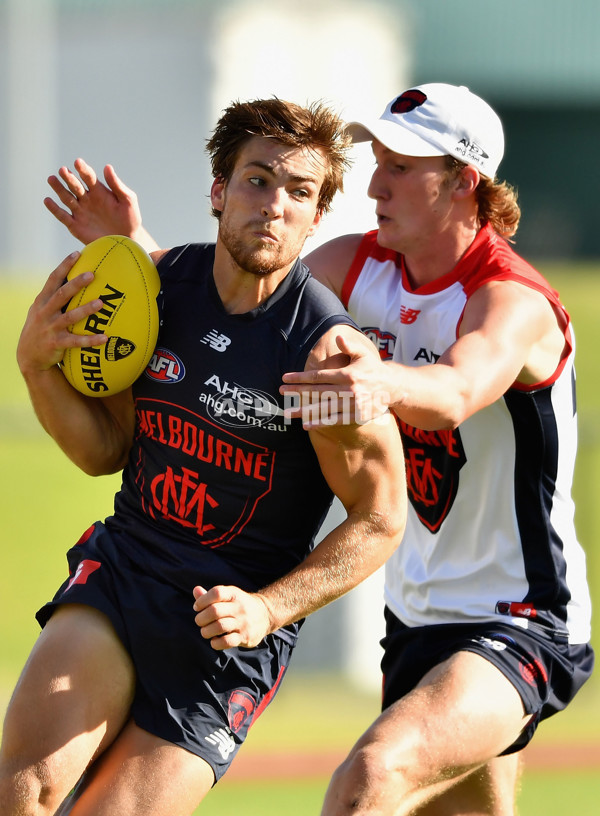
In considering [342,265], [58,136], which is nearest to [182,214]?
[58,136]

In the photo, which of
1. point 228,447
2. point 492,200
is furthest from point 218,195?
point 492,200

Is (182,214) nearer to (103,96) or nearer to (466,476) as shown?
(103,96)

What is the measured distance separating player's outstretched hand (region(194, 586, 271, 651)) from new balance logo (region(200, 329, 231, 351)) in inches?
31.3

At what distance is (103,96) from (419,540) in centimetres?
1219

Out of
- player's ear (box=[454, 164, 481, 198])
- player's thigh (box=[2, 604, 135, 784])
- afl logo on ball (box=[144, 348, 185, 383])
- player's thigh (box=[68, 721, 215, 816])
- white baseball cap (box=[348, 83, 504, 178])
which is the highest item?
white baseball cap (box=[348, 83, 504, 178])

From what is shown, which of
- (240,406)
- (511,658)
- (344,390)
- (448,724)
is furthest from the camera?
(511,658)

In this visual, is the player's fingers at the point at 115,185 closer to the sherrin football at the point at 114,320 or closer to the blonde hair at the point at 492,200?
the sherrin football at the point at 114,320

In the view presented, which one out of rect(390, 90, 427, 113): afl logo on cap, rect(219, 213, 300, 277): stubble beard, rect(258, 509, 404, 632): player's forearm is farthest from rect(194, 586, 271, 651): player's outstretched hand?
rect(390, 90, 427, 113): afl logo on cap

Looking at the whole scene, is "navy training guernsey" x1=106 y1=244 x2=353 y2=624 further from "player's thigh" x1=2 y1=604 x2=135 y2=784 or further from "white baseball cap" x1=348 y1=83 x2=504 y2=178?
"white baseball cap" x1=348 y1=83 x2=504 y2=178

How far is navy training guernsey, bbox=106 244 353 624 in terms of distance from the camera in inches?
143

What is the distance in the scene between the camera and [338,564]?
11.6ft

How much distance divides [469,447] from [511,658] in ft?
2.39

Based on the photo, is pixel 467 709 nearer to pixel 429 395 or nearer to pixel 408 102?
pixel 429 395

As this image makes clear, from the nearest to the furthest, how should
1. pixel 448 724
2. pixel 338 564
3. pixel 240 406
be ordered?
Result: pixel 338 564 → pixel 240 406 → pixel 448 724
